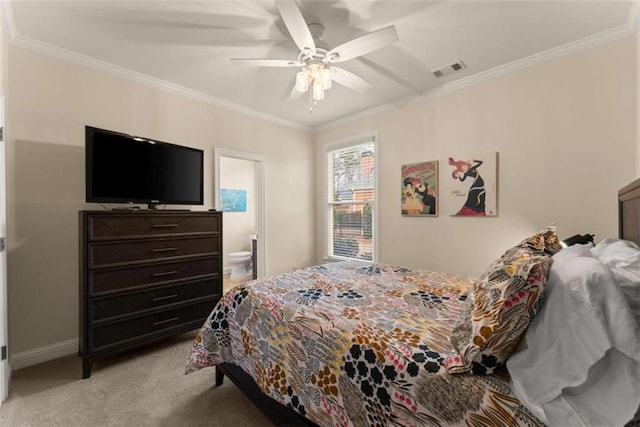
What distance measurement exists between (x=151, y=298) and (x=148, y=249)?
427 millimetres

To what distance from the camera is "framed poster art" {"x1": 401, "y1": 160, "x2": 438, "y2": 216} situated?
3195mm

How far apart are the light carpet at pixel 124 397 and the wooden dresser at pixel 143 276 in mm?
180

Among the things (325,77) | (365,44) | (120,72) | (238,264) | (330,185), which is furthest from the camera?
(238,264)

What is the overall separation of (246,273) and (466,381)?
494 centimetres

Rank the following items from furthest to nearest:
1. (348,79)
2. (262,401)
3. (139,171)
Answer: (139,171)
(348,79)
(262,401)

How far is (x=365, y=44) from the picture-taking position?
1.81 meters

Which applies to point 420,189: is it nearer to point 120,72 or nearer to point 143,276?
point 143,276

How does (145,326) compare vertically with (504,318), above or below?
below

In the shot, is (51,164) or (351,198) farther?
(351,198)

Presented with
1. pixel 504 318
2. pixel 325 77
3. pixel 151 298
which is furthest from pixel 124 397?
pixel 325 77

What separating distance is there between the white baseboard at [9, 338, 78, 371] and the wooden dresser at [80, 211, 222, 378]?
23.4 inches

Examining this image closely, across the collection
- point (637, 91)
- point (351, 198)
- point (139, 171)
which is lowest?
point (351, 198)

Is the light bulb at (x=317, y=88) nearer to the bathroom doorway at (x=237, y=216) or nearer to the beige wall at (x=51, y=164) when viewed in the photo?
the beige wall at (x=51, y=164)

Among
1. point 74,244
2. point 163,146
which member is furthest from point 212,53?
point 74,244
